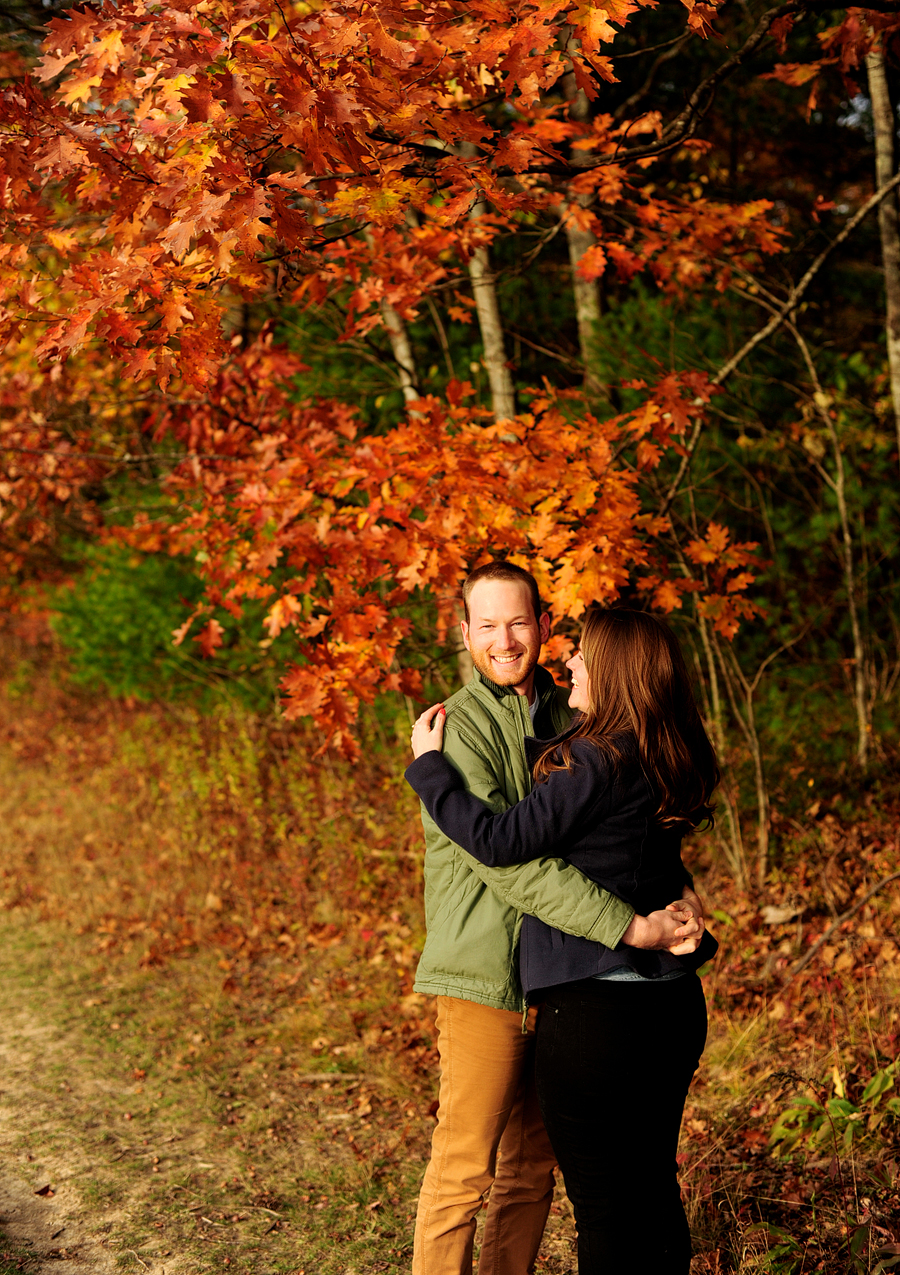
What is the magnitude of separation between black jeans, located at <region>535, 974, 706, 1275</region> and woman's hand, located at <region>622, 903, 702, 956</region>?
88mm

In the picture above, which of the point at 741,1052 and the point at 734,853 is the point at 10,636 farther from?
the point at 741,1052

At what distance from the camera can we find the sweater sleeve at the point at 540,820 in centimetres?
236

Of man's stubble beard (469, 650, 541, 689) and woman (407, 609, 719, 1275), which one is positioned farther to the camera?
man's stubble beard (469, 650, 541, 689)

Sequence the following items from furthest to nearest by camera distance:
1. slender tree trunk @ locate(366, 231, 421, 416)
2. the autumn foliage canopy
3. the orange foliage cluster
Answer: slender tree trunk @ locate(366, 231, 421, 416) → the orange foliage cluster → the autumn foliage canopy

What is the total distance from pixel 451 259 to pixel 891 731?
183 inches

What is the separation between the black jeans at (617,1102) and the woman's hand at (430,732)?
668 mm

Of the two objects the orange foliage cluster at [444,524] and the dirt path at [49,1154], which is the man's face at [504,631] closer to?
the orange foliage cluster at [444,524]

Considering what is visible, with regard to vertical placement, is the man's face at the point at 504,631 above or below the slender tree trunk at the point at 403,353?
below

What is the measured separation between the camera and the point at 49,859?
8211 millimetres

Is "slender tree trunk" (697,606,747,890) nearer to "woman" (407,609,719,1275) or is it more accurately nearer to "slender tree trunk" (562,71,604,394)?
"slender tree trunk" (562,71,604,394)

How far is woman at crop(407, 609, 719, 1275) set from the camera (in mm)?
2332

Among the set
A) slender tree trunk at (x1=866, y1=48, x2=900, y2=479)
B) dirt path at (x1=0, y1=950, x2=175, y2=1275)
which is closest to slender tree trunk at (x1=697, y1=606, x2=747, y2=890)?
slender tree trunk at (x1=866, y1=48, x2=900, y2=479)

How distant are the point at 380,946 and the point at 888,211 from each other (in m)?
4.93

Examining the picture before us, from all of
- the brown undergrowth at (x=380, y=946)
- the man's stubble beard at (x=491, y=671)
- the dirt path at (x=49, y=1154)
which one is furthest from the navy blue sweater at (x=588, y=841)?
the dirt path at (x=49, y=1154)
